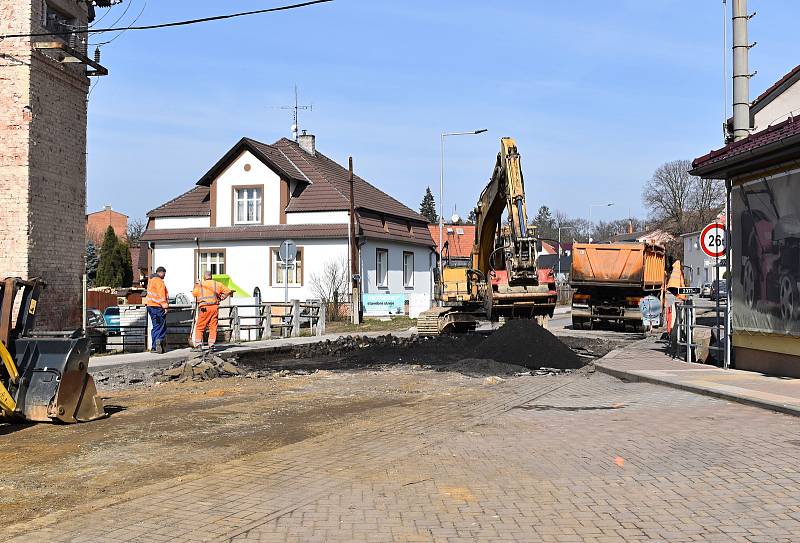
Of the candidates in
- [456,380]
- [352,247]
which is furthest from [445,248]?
[352,247]

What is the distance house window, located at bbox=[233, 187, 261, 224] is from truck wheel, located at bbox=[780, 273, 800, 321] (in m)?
32.5

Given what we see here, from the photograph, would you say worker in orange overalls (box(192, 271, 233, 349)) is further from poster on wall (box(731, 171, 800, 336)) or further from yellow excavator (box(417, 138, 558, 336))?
poster on wall (box(731, 171, 800, 336))

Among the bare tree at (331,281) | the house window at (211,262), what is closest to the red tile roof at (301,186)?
the house window at (211,262)

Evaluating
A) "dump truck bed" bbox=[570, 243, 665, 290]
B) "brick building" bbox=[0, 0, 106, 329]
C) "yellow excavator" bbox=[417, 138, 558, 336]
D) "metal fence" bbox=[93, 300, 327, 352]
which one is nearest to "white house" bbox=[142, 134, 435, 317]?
"dump truck bed" bbox=[570, 243, 665, 290]

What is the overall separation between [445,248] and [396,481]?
18887 millimetres

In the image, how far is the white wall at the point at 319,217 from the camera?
4150 centimetres

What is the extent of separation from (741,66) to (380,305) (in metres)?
24.9

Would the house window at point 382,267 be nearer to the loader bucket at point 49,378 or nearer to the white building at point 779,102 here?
the white building at point 779,102

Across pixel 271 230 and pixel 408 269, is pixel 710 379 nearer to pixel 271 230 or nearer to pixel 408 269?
pixel 271 230

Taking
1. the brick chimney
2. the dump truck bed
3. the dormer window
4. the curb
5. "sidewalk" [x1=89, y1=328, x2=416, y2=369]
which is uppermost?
the brick chimney

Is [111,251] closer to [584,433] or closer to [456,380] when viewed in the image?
[456,380]

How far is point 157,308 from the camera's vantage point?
18.8 m

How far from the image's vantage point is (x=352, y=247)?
39.8m

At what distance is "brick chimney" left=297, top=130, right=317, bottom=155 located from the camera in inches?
1900
